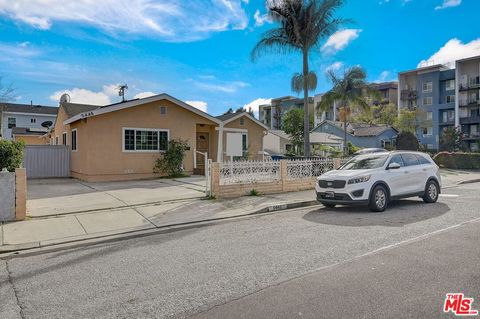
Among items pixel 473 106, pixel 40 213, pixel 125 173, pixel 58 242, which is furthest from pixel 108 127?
pixel 473 106

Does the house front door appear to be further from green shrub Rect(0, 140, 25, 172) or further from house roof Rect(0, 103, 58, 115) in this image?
house roof Rect(0, 103, 58, 115)

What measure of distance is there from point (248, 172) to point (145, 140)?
7.50 metres

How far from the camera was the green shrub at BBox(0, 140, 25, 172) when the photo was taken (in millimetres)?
8812

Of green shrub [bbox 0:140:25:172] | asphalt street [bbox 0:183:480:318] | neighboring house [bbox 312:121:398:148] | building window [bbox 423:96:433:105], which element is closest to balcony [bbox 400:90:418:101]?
building window [bbox 423:96:433:105]

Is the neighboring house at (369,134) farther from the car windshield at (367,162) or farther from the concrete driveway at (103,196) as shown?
the concrete driveway at (103,196)

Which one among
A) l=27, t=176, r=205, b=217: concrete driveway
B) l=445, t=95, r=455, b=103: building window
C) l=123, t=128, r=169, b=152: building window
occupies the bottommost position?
l=27, t=176, r=205, b=217: concrete driveway

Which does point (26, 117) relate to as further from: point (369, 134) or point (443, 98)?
point (443, 98)

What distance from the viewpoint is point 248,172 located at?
40.4 ft

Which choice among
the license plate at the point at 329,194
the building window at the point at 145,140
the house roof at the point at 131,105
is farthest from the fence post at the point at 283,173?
the house roof at the point at 131,105

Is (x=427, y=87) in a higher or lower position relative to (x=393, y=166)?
higher

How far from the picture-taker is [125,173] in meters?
16.9

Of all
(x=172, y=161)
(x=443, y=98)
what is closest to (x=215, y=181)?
(x=172, y=161)

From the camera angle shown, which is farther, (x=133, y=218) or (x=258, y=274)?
(x=133, y=218)

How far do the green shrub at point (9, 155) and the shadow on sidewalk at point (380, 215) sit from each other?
7.73 m
